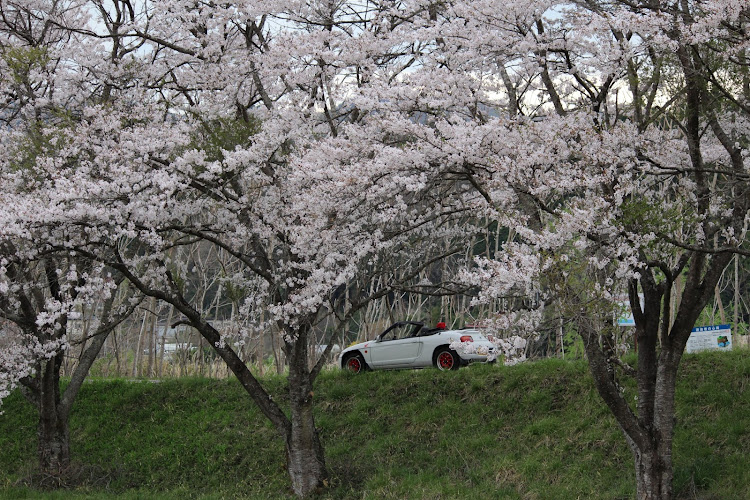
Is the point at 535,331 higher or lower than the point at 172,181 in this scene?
lower

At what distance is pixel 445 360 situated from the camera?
14.0m

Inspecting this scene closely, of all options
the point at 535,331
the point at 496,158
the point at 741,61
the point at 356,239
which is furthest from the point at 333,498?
the point at 741,61

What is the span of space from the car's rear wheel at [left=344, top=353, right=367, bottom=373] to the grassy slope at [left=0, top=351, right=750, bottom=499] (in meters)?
0.42

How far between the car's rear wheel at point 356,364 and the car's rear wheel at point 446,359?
1702mm

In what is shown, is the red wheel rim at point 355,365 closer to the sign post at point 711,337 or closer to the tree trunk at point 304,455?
the tree trunk at point 304,455

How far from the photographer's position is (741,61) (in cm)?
751

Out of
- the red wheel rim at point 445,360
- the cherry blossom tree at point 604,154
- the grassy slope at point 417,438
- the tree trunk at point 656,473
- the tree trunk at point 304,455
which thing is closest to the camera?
the cherry blossom tree at point 604,154

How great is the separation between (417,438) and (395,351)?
8.29 ft

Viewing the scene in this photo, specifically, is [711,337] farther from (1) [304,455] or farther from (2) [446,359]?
(1) [304,455]

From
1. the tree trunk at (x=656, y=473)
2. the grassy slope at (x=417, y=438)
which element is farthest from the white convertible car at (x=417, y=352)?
the tree trunk at (x=656, y=473)

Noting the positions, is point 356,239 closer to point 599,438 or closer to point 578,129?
point 578,129

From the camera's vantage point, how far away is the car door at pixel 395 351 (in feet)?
46.7

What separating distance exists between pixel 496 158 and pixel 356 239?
256cm

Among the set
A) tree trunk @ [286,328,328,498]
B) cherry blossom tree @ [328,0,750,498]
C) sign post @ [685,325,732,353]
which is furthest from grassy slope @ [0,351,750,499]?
cherry blossom tree @ [328,0,750,498]
